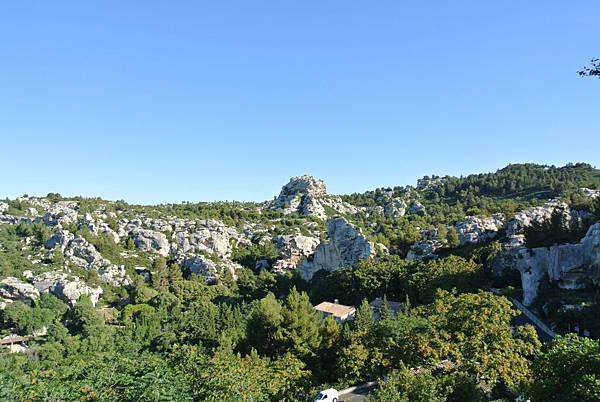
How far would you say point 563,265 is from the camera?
1747 inches

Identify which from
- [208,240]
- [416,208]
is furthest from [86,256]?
[416,208]

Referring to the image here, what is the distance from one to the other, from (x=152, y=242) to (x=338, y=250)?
47.4 metres

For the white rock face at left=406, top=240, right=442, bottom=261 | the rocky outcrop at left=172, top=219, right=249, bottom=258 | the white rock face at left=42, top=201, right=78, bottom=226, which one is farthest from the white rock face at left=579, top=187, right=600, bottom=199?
the white rock face at left=42, top=201, right=78, bottom=226

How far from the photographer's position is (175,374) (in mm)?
20734

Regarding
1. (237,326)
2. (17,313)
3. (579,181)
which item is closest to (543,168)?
(579,181)

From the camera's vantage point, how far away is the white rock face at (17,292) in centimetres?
7519

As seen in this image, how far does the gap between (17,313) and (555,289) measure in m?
73.7

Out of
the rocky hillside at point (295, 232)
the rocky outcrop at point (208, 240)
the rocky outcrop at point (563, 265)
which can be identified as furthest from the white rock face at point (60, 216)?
the rocky outcrop at point (563, 265)

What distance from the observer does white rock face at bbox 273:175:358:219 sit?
143375 mm

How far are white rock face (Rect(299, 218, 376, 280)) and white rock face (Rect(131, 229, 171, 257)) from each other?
1425 inches

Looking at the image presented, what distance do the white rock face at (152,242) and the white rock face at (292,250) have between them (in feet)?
91.5

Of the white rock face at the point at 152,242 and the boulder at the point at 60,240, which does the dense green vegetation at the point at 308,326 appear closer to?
the boulder at the point at 60,240

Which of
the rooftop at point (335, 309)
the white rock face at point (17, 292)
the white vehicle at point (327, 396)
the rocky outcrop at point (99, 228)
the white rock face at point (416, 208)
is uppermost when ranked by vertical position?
the white rock face at point (416, 208)

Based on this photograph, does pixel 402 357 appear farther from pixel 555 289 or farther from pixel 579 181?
pixel 579 181
